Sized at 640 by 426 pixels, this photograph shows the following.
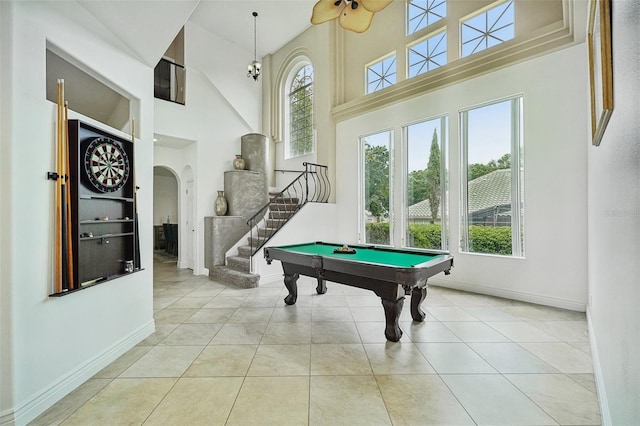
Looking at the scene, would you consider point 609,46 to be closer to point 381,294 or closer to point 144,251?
point 381,294

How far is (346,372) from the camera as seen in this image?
7.99 ft

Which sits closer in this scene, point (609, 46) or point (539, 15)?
point (609, 46)

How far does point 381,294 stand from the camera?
9.94 ft

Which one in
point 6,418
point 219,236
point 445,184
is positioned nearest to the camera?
point 6,418

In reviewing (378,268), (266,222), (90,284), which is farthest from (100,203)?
(266,222)

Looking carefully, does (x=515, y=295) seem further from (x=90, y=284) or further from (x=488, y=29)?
(x=90, y=284)

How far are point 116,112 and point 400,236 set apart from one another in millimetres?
5108

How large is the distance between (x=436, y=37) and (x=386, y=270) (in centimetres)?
522

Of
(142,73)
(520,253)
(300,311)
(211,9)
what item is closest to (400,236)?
(520,253)

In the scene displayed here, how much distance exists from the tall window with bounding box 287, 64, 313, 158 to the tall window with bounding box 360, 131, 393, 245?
2.30 metres

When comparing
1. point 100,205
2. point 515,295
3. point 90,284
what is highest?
point 100,205

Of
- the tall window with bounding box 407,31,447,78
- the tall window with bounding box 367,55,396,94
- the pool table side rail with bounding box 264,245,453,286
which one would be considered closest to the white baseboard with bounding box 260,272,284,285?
the pool table side rail with bounding box 264,245,453,286

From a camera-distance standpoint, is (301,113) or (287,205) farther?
(301,113)

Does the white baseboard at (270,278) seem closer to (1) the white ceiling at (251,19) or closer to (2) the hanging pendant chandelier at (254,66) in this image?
(2) the hanging pendant chandelier at (254,66)
